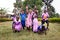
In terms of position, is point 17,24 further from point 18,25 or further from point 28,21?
point 28,21

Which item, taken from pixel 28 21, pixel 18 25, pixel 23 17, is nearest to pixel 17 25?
pixel 18 25

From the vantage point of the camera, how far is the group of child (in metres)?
17.0

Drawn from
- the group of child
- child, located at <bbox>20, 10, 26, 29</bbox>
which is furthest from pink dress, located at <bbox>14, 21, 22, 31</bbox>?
child, located at <bbox>20, 10, 26, 29</bbox>

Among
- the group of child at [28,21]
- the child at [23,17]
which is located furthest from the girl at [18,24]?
the child at [23,17]

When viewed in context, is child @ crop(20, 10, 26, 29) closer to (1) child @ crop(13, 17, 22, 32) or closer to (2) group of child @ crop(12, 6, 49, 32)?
(2) group of child @ crop(12, 6, 49, 32)

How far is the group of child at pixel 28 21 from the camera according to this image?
1702 cm

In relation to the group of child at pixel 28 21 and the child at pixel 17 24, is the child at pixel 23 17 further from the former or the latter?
the child at pixel 17 24

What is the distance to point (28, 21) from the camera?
17.8 meters

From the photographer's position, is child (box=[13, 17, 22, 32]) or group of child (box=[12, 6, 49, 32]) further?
child (box=[13, 17, 22, 32])

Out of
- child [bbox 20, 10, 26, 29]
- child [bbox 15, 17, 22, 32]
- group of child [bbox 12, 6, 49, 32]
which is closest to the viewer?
group of child [bbox 12, 6, 49, 32]

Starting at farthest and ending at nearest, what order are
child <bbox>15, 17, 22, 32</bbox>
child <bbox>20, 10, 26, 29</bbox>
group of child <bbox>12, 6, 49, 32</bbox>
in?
child <bbox>20, 10, 26, 29</bbox>
child <bbox>15, 17, 22, 32</bbox>
group of child <bbox>12, 6, 49, 32</bbox>

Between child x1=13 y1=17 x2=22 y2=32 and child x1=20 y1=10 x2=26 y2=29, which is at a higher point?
child x1=20 y1=10 x2=26 y2=29

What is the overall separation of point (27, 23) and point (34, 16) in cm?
108

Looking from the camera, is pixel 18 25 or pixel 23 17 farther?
pixel 23 17
